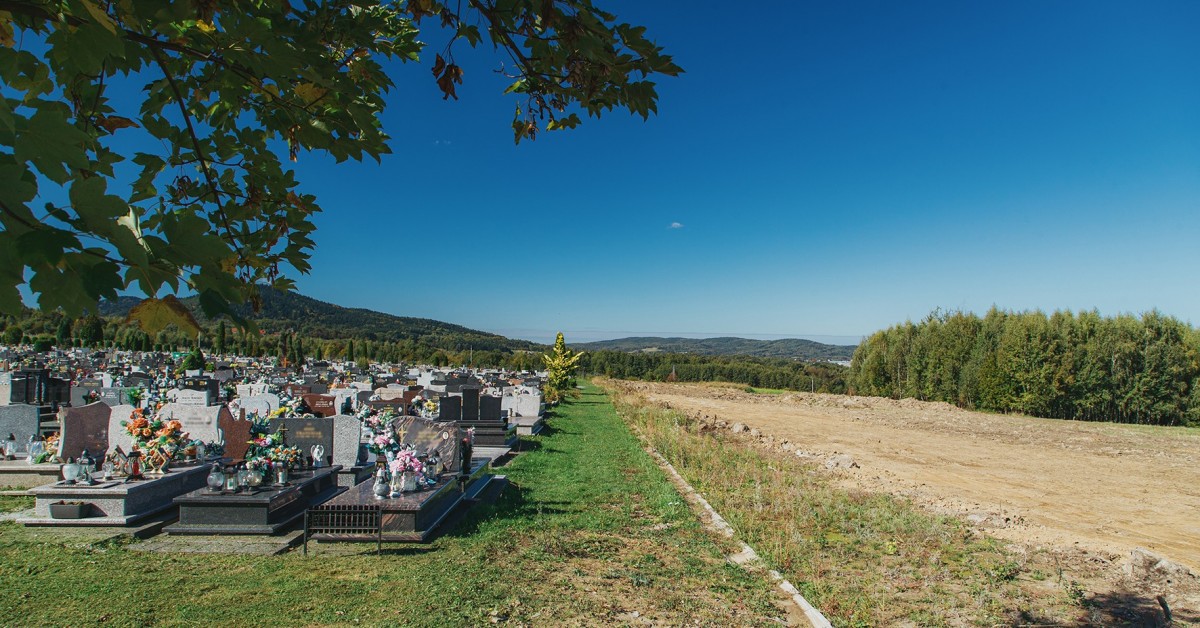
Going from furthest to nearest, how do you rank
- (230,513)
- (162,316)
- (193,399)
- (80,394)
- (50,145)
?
(80,394) < (193,399) < (230,513) < (162,316) < (50,145)

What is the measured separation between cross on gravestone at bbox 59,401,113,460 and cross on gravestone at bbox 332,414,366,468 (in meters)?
3.25

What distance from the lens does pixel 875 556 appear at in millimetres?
7047

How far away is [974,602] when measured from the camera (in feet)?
18.5

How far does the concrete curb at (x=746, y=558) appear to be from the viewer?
17.0 feet

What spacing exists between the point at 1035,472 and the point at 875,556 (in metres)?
11.3

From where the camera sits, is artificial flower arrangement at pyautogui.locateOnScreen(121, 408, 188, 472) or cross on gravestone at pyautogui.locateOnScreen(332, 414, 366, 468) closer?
artificial flower arrangement at pyautogui.locateOnScreen(121, 408, 188, 472)

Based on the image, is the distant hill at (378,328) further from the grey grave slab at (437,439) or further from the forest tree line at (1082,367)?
the grey grave slab at (437,439)

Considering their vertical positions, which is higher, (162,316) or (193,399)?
(162,316)

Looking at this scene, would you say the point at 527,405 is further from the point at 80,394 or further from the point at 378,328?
the point at 378,328

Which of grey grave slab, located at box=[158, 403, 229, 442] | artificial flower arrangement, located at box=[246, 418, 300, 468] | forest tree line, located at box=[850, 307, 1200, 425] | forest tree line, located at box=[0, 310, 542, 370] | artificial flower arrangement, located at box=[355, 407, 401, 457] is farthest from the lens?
forest tree line, located at box=[0, 310, 542, 370]

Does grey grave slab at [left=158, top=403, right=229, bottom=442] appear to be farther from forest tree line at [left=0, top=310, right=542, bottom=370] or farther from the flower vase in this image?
forest tree line at [left=0, top=310, right=542, bottom=370]

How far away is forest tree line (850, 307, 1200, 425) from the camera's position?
3344 cm

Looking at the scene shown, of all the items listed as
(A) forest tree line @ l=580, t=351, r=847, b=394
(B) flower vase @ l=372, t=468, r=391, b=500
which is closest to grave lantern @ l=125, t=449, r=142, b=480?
(B) flower vase @ l=372, t=468, r=391, b=500

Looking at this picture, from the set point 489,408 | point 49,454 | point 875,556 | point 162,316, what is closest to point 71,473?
point 49,454
